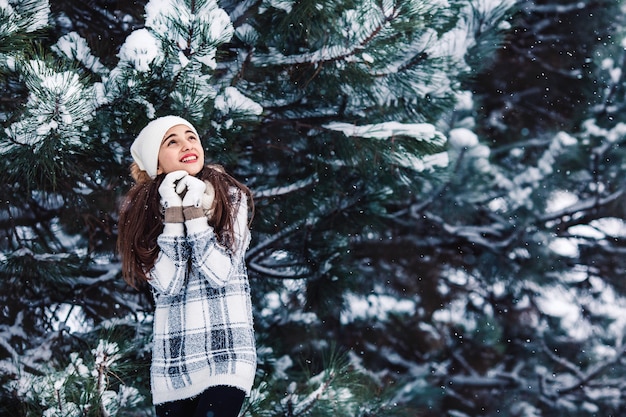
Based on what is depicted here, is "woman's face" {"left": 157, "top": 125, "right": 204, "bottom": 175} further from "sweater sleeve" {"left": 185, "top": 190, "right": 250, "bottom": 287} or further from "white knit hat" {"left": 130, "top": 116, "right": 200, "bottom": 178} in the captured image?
"sweater sleeve" {"left": 185, "top": 190, "right": 250, "bottom": 287}

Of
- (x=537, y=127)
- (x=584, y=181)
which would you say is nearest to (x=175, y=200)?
(x=584, y=181)

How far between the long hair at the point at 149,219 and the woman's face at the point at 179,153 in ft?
0.11

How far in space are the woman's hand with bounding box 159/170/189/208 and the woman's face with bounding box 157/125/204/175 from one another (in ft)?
0.19

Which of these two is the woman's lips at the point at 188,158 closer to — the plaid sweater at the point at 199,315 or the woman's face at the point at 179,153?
the woman's face at the point at 179,153

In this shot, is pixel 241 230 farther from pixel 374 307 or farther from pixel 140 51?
pixel 374 307

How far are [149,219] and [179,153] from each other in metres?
0.23

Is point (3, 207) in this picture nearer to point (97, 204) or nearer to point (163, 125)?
point (97, 204)

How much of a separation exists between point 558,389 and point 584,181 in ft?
5.13

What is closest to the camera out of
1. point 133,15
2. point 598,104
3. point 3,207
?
point 3,207

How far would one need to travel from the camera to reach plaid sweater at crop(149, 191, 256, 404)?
2.05 meters

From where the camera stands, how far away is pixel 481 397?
586 centimetres

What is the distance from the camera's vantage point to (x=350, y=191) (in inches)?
145

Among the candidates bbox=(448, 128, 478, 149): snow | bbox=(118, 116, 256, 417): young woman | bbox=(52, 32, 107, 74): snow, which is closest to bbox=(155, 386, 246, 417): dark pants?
bbox=(118, 116, 256, 417): young woman

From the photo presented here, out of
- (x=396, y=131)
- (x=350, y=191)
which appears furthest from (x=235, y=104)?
(x=350, y=191)
